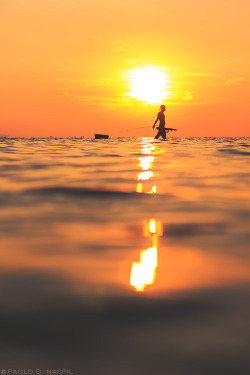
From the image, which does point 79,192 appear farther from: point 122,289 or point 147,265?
point 122,289

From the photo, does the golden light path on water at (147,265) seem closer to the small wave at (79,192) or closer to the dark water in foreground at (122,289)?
the dark water in foreground at (122,289)

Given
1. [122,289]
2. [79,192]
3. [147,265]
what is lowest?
[122,289]

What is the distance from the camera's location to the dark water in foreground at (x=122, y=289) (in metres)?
1.60

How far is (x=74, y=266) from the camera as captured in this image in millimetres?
2643

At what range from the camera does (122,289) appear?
227 centimetres

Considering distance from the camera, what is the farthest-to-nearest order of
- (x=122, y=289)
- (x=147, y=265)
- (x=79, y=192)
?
(x=79, y=192)
(x=147, y=265)
(x=122, y=289)

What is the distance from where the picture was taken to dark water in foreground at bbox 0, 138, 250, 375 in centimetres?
160

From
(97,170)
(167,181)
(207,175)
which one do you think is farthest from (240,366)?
(97,170)

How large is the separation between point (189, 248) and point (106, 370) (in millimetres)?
1652

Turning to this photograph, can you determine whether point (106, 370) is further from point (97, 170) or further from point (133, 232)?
point (97, 170)

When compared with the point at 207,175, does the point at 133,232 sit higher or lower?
lower

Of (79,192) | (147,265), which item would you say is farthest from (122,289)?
(79,192)

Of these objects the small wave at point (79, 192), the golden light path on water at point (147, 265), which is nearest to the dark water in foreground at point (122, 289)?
the golden light path on water at point (147, 265)

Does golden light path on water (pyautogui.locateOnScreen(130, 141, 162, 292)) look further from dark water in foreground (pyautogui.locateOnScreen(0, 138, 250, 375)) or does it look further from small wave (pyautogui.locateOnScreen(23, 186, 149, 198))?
small wave (pyautogui.locateOnScreen(23, 186, 149, 198))
